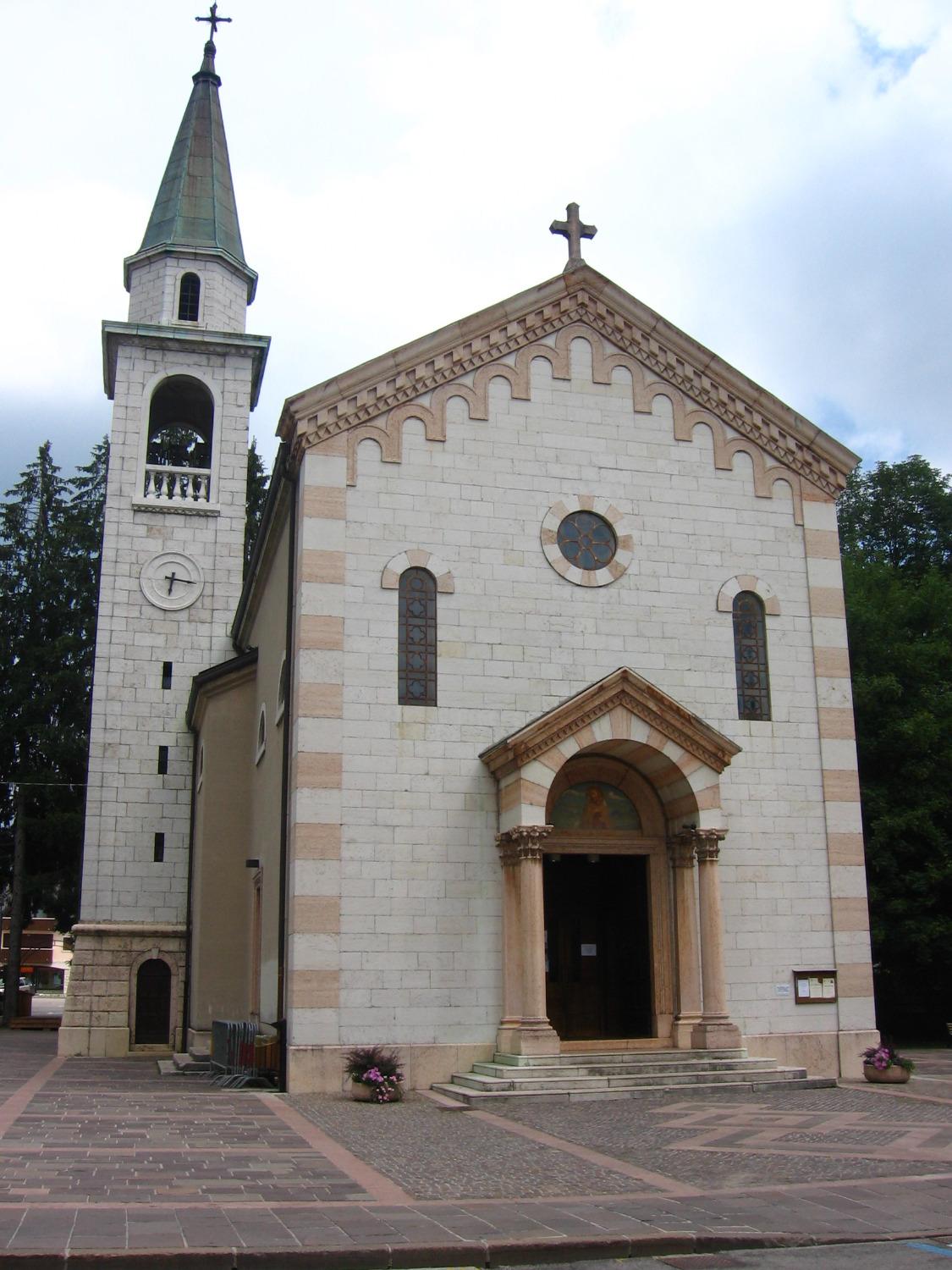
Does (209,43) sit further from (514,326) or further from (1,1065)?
(1,1065)

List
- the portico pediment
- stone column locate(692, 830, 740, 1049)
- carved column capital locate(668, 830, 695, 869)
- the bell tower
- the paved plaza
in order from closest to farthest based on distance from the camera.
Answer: the paved plaza → stone column locate(692, 830, 740, 1049) → the portico pediment → carved column capital locate(668, 830, 695, 869) → the bell tower

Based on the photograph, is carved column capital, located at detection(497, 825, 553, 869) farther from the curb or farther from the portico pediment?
the curb

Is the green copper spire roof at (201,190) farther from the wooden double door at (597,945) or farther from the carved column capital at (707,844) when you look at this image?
the carved column capital at (707,844)

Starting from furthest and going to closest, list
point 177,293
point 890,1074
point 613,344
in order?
point 177,293, point 613,344, point 890,1074

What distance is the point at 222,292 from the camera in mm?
32562

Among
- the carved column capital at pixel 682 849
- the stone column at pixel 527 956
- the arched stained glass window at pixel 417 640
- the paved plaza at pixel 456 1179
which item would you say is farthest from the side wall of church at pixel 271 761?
the carved column capital at pixel 682 849

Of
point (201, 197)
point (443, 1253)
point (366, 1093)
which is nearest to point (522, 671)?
point (366, 1093)

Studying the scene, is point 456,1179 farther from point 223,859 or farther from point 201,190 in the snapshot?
point 201,190

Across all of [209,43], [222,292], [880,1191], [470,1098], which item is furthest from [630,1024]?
[209,43]

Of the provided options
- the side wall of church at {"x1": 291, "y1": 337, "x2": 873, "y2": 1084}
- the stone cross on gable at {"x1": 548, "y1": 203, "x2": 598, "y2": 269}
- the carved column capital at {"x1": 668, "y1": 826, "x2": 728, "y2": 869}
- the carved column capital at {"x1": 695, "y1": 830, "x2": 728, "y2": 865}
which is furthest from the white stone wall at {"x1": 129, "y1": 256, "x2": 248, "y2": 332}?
the carved column capital at {"x1": 695, "y1": 830, "x2": 728, "y2": 865}

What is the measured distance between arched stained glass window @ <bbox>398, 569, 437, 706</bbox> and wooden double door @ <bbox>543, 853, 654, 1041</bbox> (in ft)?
11.1

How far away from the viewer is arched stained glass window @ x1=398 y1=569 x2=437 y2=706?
61.3 ft

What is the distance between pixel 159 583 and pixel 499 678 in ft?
44.6

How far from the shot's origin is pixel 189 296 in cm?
3256
